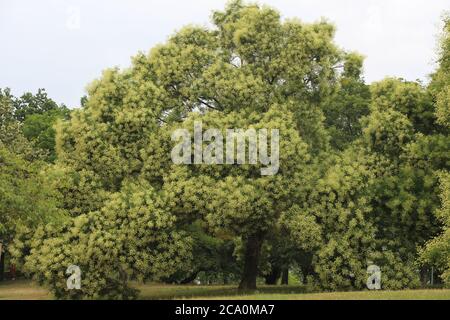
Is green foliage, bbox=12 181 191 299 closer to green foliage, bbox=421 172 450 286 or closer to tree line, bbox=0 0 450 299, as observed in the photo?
tree line, bbox=0 0 450 299

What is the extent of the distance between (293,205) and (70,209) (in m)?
11.9

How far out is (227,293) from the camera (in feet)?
130

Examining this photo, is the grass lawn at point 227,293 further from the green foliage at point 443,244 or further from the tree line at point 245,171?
the green foliage at point 443,244

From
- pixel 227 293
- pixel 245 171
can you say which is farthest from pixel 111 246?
pixel 245 171

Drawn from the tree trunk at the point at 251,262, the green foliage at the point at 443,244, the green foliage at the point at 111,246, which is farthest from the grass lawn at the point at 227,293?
the green foliage at the point at 443,244

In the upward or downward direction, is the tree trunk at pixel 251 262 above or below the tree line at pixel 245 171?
below

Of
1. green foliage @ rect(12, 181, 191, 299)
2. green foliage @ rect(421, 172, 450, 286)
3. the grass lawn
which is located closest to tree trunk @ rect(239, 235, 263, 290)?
the grass lawn

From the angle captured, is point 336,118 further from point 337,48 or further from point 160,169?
point 160,169

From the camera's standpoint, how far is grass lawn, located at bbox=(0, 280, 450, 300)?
26.3m

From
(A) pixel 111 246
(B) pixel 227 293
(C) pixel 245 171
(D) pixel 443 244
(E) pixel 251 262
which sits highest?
(C) pixel 245 171

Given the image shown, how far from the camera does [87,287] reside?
1458 inches

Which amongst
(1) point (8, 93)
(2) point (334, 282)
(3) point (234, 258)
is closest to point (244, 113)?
(2) point (334, 282)

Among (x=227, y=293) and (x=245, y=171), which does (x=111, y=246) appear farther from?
(x=245, y=171)

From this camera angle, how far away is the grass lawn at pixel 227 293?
1037 inches
